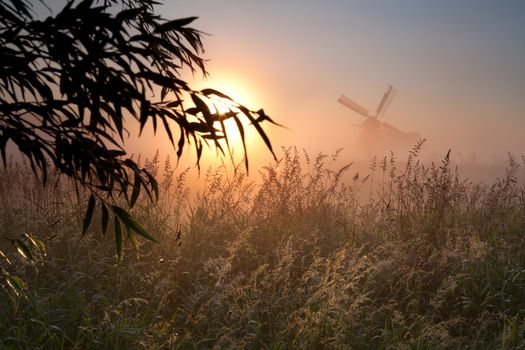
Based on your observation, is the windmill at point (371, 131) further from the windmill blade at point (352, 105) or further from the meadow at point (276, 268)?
the meadow at point (276, 268)

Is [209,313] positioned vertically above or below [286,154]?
below

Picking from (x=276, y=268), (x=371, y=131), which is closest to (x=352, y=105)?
(x=371, y=131)

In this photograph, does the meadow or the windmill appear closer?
the meadow

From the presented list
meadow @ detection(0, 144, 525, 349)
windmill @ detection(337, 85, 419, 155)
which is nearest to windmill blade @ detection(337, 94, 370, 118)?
windmill @ detection(337, 85, 419, 155)

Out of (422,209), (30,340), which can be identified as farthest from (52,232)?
(422,209)

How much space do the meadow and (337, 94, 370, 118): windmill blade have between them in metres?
37.9

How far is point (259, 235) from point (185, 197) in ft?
3.92

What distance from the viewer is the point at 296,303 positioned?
421cm

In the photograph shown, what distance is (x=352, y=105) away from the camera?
45500mm

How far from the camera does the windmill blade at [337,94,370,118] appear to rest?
4438 cm

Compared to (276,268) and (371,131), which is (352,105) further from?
(276,268)

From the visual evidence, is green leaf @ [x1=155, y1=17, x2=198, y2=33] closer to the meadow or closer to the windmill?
the meadow

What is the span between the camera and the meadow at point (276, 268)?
3762 mm

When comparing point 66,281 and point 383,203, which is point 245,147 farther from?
point 383,203
